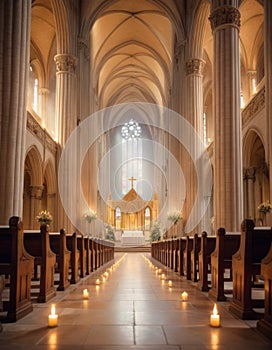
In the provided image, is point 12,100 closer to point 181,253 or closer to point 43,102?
point 181,253

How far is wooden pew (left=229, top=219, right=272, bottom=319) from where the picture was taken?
15.7 ft

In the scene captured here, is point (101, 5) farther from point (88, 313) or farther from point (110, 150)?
point (110, 150)

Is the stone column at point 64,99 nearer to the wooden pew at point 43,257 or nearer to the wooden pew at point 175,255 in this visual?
the wooden pew at point 175,255

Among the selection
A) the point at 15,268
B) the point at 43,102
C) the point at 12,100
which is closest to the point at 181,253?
the point at 12,100

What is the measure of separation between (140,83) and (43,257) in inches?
1420

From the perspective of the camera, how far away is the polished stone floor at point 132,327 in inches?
139

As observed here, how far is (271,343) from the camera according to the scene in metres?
3.57

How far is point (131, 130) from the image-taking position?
1938 inches

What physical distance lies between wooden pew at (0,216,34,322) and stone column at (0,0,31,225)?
5.61 m

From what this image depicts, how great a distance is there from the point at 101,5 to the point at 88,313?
73.2 feet

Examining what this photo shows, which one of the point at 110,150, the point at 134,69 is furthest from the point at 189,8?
the point at 110,150

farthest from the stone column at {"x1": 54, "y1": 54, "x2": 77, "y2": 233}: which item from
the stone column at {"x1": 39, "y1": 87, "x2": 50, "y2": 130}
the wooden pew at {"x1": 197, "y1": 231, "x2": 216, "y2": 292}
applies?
the wooden pew at {"x1": 197, "y1": 231, "x2": 216, "y2": 292}

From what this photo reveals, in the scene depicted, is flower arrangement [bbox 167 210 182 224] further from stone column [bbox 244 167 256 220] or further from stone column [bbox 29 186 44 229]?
stone column [bbox 29 186 44 229]

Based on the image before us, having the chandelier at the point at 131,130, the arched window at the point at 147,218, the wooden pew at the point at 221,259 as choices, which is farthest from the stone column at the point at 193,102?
the chandelier at the point at 131,130
